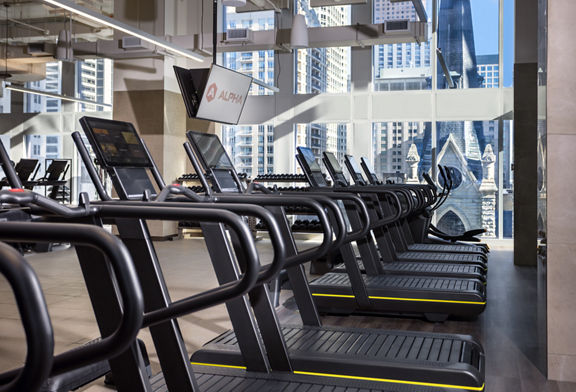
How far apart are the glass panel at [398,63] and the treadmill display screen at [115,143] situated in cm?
841

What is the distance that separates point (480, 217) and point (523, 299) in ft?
17.0

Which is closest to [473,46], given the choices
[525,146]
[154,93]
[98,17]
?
[525,146]

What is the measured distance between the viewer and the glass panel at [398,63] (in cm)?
1073

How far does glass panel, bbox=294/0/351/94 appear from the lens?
11164 millimetres

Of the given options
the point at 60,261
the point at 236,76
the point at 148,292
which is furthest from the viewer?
the point at 236,76

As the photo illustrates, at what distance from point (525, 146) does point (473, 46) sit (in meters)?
3.93

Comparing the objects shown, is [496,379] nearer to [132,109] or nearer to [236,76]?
[236,76]

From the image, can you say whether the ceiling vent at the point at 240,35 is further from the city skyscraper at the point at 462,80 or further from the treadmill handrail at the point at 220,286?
the treadmill handrail at the point at 220,286

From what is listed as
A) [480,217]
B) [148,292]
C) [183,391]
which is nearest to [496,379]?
[183,391]

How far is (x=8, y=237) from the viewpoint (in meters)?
1.14

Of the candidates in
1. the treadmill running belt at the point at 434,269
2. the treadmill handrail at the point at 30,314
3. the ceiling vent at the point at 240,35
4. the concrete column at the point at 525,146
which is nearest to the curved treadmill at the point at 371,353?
the treadmill running belt at the point at 434,269

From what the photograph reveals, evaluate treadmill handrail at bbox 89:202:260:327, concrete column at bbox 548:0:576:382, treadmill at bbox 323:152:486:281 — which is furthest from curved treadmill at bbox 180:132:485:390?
treadmill at bbox 323:152:486:281

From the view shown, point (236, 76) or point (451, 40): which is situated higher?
point (451, 40)

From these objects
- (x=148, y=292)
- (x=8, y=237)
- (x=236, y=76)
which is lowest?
(x=148, y=292)
